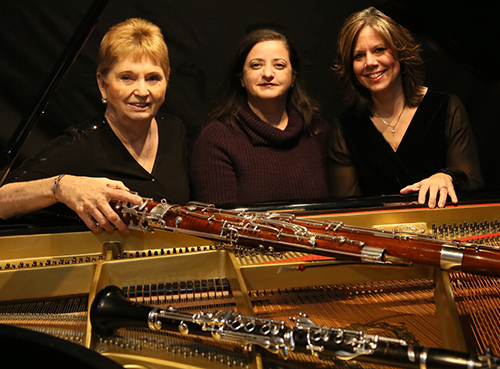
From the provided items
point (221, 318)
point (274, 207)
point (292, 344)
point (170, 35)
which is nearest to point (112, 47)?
point (170, 35)

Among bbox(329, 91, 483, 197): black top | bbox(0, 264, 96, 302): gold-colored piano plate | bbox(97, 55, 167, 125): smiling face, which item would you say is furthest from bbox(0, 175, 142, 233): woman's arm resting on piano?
bbox(329, 91, 483, 197): black top

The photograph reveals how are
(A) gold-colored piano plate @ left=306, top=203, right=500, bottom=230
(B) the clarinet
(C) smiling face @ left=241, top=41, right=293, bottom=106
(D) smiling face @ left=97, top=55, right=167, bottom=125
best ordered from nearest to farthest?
(B) the clarinet < (A) gold-colored piano plate @ left=306, top=203, right=500, bottom=230 < (D) smiling face @ left=97, top=55, right=167, bottom=125 < (C) smiling face @ left=241, top=41, right=293, bottom=106

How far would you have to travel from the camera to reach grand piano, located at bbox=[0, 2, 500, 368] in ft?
4.83

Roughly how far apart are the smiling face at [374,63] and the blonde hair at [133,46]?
132 cm

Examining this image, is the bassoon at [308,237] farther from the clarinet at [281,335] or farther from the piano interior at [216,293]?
the clarinet at [281,335]

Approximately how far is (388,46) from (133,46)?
1.66 m

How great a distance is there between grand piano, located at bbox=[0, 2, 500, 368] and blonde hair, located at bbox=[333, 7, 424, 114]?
3.97ft

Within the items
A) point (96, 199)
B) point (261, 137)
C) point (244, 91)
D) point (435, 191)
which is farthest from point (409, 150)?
point (96, 199)

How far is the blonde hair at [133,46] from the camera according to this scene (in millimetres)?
2670

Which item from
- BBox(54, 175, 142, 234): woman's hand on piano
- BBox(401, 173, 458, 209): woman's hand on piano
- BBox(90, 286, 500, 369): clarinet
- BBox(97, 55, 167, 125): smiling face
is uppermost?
BBox(97, 55, 167, 125): smiling face

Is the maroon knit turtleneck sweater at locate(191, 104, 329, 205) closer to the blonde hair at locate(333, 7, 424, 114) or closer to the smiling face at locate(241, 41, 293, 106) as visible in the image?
the smiling face at locate(241, 41, 293, 106)

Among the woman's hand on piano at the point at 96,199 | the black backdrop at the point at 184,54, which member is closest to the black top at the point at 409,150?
the black backdrop at the point at 184,54

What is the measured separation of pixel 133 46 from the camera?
268 cm

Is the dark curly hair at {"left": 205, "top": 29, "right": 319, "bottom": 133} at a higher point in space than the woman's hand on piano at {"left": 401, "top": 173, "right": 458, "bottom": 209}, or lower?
higher
